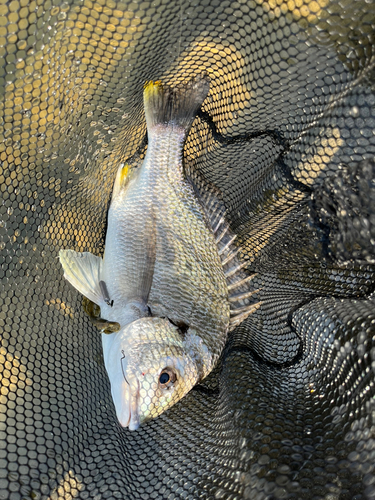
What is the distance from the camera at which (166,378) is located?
169 centimetres

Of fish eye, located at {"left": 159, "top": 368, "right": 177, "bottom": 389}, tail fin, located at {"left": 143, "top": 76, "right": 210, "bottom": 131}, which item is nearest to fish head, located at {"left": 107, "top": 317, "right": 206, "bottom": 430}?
fish eye, located at {"left": 159, "top": 368, "right": 177, "bottom": 389}

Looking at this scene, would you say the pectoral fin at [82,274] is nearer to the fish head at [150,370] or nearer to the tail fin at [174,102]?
the fish head at [150,370]

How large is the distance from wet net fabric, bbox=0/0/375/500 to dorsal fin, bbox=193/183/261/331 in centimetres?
13

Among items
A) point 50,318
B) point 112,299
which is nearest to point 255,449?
point 112,299

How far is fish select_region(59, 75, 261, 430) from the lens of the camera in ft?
6.16

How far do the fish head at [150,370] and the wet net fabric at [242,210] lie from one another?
1.21 ft

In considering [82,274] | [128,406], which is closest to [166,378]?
[128,406]

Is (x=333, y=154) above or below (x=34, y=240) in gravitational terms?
above

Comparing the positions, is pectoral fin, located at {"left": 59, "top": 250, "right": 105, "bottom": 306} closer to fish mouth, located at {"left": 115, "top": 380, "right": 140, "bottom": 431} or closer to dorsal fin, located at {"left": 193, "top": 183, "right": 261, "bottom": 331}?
fish mouth, located at {"left": 115, "top": 380, "right": 140, "bottom": 431}

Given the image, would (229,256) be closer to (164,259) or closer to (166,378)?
(164,259)

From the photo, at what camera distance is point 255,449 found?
5.20 ft

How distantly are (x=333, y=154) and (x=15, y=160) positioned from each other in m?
1.67

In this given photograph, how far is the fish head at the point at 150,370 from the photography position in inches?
63.4

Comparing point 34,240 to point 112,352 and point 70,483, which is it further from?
point 70,483
